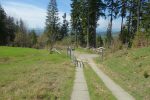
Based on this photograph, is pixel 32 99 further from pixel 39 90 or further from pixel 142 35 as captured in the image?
pixel 142 35

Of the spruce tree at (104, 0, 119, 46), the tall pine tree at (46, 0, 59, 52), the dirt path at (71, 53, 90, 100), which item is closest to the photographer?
the dirt path at (71, 53, 90, 100)

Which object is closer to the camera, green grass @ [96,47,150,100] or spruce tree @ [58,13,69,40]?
green grass @ [96,47,150,100]

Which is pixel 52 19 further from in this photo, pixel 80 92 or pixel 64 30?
pixel 80 92

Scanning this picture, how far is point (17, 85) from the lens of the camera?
20.0m

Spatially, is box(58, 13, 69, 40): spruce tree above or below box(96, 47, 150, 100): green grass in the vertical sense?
above

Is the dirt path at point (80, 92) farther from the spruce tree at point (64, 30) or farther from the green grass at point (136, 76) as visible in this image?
the spruce tree at point (64, 30)

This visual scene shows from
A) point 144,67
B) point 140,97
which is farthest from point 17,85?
point 144,67

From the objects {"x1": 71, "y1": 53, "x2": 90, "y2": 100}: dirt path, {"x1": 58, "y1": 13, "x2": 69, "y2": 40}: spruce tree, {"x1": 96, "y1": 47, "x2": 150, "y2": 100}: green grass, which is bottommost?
{"x1": 71, "y1": 53, "x2": 90, "y2": 100}: dirt path

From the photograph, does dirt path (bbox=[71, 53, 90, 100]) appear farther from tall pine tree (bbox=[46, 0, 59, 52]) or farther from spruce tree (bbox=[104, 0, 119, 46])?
tall pine tree (bbox=[46, 0, 59, 52])

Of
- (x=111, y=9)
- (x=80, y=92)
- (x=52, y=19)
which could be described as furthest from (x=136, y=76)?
(x=52, y=19)

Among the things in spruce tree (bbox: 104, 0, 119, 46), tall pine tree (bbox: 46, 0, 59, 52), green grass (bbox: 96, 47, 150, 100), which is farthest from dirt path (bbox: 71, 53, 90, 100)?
tall pine tree (bbox: 46, 0, 59, 52)

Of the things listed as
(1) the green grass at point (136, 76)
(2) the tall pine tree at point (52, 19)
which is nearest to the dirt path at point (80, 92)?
(1) the green grass at point (136, 76)

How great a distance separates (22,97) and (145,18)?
41246 mm

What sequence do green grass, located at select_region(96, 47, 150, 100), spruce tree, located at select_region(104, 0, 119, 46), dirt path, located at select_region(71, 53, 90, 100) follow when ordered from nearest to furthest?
1. dirt path, located at select_region(71, 53, 90, 100)
2. green grass, located at select_region(96, 47, 150, 100)
3. spruce tree, located at select_region(104, 0, 119, 46)
